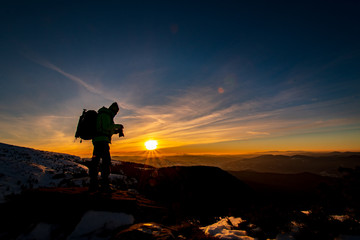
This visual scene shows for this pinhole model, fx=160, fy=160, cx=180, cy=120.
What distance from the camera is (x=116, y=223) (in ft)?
11.2

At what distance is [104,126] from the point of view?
4.94 meters

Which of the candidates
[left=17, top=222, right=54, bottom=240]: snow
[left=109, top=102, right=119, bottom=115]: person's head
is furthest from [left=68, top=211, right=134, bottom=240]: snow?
[left=109, top=102, right=119, bottom=115]: person's head

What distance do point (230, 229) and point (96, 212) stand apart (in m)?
3.85

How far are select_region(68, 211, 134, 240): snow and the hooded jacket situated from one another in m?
2.15

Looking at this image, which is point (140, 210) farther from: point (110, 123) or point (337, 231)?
point (337, 231)

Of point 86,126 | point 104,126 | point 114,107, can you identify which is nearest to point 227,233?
point 104,126

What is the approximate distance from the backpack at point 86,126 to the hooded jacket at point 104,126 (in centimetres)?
26

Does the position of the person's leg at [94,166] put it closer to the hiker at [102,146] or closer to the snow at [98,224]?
the hiker at [102,146]

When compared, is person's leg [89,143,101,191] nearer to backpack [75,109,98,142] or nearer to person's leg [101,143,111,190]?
A: person's leg [101,143,111,190]

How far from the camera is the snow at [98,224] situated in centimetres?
300

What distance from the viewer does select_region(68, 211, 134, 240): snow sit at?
9.84ft

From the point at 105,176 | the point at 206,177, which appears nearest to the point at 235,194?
the point at 206,177

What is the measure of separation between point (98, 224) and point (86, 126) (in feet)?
9.76

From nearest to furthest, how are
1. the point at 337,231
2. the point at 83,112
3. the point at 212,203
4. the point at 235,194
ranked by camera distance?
the point at 337,231 < the point at 83,112 < the point at 212,203 < the point at 235,194
